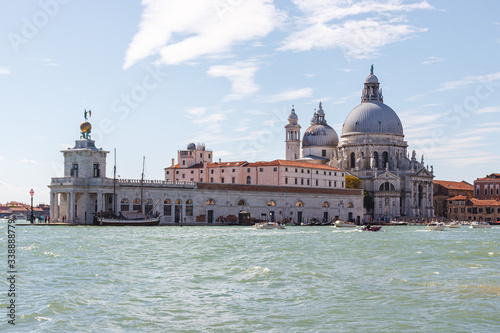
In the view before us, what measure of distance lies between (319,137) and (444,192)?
27.6 metres

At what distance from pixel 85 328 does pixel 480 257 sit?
2281 centimetres

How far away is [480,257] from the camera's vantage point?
34.0 meters

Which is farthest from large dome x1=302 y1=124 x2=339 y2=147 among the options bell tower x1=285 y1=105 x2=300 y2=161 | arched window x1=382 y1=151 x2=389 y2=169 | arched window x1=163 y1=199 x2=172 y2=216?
arched window x1=163 y1=199 x2=172 y2=216

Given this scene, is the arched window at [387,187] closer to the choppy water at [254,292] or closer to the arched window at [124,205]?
the arched window at [124,205]

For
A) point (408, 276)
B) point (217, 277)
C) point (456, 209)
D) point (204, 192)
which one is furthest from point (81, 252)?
point (456, 209)

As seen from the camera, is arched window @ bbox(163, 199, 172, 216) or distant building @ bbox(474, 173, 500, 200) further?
distant building @ bbox(474, 173, 500, 200)

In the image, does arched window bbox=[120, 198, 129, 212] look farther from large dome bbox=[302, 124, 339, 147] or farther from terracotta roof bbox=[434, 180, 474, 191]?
terracotta roof bbox=[434, 180, 474, 191]

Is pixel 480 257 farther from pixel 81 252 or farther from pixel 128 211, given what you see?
pixel 128 211

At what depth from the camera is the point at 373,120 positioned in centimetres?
→ 11875

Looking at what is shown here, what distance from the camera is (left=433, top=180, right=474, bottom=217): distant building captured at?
132 m

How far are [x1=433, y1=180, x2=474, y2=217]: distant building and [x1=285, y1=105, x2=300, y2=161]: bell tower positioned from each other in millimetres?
29320

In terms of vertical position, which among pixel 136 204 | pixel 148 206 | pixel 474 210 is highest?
pixel 136 204

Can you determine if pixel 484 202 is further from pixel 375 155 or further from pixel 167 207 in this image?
pixel 167 207

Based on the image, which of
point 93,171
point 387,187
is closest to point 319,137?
point 387,187
